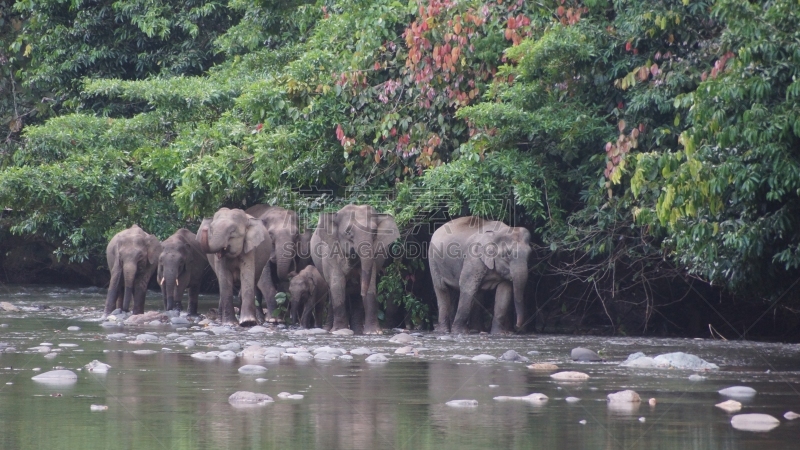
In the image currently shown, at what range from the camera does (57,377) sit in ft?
31.9

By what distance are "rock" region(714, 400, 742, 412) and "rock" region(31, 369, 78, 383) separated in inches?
194

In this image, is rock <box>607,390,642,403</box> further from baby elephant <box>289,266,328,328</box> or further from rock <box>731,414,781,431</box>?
baby elephant <box>289,266,328,328</box>

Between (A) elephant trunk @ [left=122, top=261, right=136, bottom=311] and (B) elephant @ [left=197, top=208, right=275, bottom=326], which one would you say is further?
(A) elephant trunk @ [left=122, top=261, right=136, bottom=311]

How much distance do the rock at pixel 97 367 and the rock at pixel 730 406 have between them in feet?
16.6

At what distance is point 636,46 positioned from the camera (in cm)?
1469

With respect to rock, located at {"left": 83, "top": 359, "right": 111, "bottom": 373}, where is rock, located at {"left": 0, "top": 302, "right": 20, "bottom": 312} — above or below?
above

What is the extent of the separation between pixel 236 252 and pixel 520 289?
4.10m

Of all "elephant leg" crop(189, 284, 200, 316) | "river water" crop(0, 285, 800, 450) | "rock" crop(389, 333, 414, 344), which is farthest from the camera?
"elephant leg" crop(189, 284, 200, 316)

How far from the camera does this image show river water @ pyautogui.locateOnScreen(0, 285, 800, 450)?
6934 mm

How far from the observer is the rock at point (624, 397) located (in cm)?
839

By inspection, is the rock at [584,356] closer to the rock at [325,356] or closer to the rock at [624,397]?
the rock at [325,356]

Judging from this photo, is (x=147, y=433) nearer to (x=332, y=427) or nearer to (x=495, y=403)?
(x=332, y=427)

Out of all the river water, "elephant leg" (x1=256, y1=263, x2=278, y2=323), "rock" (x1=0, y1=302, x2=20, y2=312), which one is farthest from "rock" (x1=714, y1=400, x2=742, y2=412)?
Result: "rock" (x1=0, y1=302, x2=20, y2=312)

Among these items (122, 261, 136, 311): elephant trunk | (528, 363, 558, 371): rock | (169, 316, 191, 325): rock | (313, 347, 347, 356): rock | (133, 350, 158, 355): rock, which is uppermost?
(122, 261, 136, 311): elephant trunk
